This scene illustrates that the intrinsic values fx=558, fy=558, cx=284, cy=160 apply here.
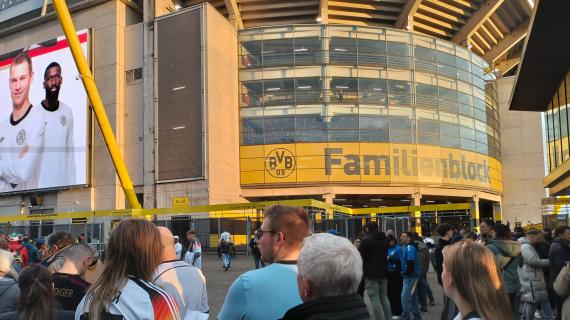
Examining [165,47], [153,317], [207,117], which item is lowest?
[153,317]

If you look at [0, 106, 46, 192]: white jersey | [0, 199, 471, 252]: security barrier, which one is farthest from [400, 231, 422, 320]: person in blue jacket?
[0, 106, 46, 192]: white jersey

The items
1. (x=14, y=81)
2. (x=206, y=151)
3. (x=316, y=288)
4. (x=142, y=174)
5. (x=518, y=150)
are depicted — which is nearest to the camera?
(x=316, y=288)

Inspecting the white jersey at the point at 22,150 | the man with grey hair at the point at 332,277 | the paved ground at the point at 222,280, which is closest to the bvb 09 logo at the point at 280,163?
the paved ground at the point at 222,280

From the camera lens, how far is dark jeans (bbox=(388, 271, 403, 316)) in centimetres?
942

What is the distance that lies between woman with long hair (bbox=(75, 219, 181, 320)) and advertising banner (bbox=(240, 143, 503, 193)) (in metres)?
33.9

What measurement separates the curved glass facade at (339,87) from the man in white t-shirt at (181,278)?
32.8m

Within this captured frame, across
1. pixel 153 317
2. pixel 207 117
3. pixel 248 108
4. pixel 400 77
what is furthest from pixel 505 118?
pixel 153 317

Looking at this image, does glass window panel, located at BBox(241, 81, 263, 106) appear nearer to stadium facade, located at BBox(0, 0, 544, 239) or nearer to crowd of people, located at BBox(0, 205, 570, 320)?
stadium facade, located at BBox(0, 0, 544, 239)

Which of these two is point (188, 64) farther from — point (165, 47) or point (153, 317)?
point (153, 317)

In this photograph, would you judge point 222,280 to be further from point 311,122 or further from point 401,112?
point 401,112

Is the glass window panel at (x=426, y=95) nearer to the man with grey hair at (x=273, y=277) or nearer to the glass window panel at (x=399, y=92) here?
the glass window panel at (x=399, y=92)

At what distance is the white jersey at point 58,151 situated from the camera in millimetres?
38250

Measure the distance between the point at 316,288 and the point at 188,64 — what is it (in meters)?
34.7

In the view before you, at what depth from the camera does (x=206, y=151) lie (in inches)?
1359
